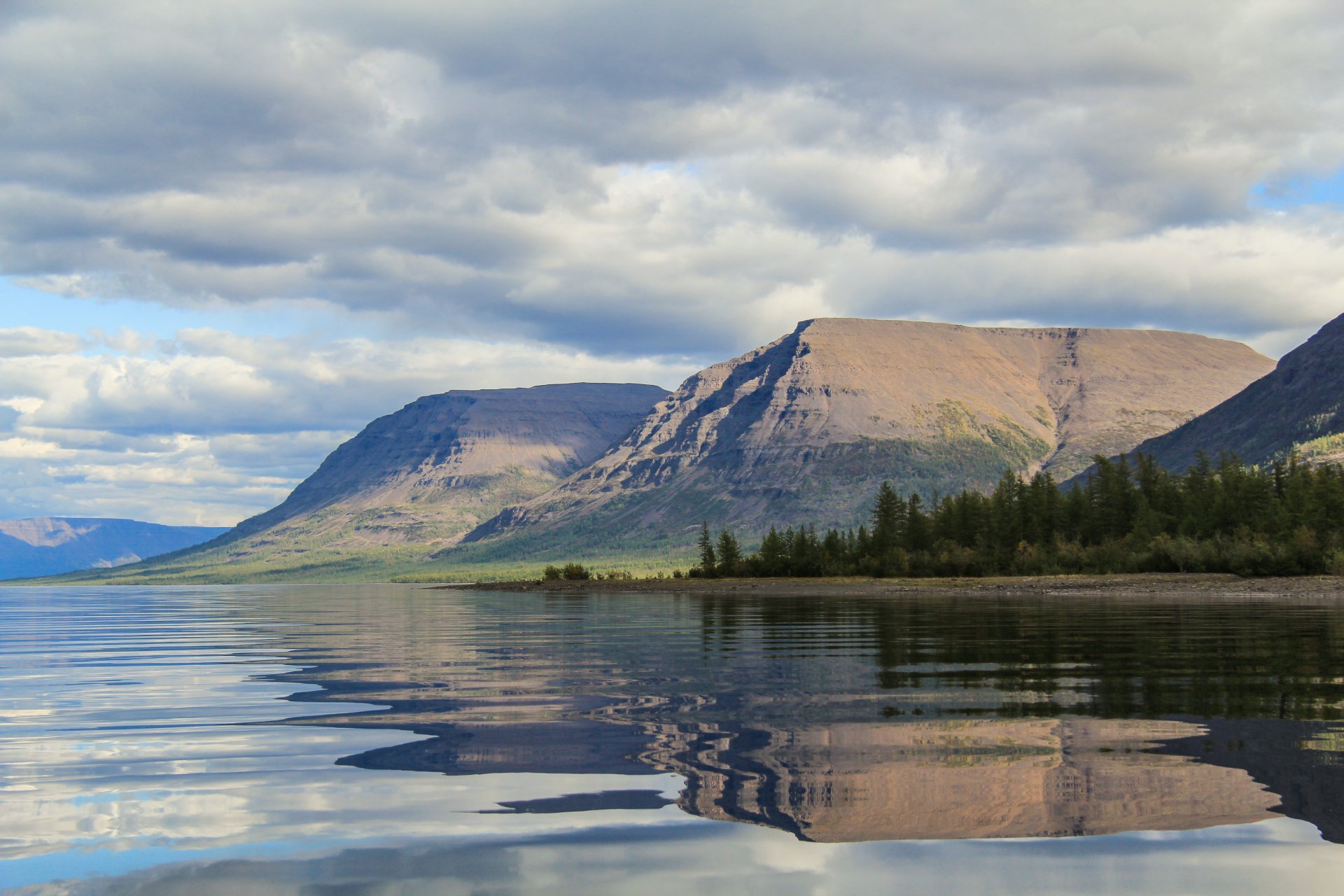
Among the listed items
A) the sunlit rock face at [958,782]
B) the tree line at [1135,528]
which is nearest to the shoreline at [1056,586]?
the tree line at [1135,528]

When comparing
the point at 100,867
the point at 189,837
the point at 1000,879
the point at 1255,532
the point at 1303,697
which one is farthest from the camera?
the point at 1255,532

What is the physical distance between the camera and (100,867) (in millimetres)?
10828

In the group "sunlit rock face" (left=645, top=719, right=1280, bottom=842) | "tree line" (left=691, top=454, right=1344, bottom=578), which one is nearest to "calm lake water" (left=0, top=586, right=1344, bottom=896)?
"sunlit rock face" (left=645, top=719, right=1280, bottom=842)

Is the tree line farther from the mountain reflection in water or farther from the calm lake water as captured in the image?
the calm lake water

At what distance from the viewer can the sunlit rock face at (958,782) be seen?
40.0 feet

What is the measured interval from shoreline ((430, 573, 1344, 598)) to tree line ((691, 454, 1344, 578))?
238 inches

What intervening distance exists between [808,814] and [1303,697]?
14706 millimetres

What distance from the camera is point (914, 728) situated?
61.9 feet

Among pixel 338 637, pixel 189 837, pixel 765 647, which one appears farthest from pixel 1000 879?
pixel 338 637

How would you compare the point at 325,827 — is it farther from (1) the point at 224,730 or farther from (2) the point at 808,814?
(1) the point at 224,730

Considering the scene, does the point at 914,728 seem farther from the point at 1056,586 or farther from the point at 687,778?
the point at 1056,586

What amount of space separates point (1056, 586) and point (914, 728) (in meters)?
129

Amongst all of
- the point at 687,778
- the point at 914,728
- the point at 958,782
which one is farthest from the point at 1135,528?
the point at 687,778

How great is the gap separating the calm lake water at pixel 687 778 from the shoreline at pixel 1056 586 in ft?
309
